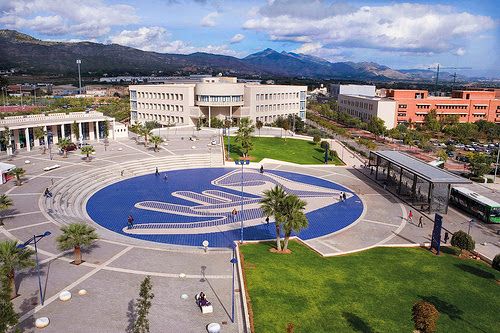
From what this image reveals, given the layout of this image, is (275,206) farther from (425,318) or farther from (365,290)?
(425,318)

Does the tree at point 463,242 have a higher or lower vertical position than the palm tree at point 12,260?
lower

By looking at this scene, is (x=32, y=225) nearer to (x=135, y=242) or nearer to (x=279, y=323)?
(x=135, y=242)

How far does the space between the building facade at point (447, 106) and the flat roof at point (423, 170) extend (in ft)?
227

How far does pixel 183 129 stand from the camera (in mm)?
88000

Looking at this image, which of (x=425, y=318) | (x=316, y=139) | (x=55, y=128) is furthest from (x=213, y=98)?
(x=425, y=318)

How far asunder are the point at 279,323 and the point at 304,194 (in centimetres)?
2974

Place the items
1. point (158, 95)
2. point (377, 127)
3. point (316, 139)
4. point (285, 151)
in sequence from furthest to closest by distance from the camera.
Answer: point (158, 95), point (377, 127), point (316, 139), point (285, 151)

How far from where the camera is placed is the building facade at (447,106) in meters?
116

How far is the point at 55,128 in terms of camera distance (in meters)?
68.4

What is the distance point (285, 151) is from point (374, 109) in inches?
2117

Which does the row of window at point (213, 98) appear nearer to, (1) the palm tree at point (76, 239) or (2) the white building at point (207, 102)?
(2) the white building at point (207, 102)

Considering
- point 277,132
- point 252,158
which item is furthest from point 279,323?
point 277,132

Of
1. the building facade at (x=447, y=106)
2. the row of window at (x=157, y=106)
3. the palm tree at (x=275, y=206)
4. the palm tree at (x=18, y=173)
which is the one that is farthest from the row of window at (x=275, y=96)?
the palm tree at (x=275, y=206)

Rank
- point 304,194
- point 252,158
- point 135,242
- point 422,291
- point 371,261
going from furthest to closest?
point 252,158, point 304,194, point 135,242, point 371,261, point 422,291
